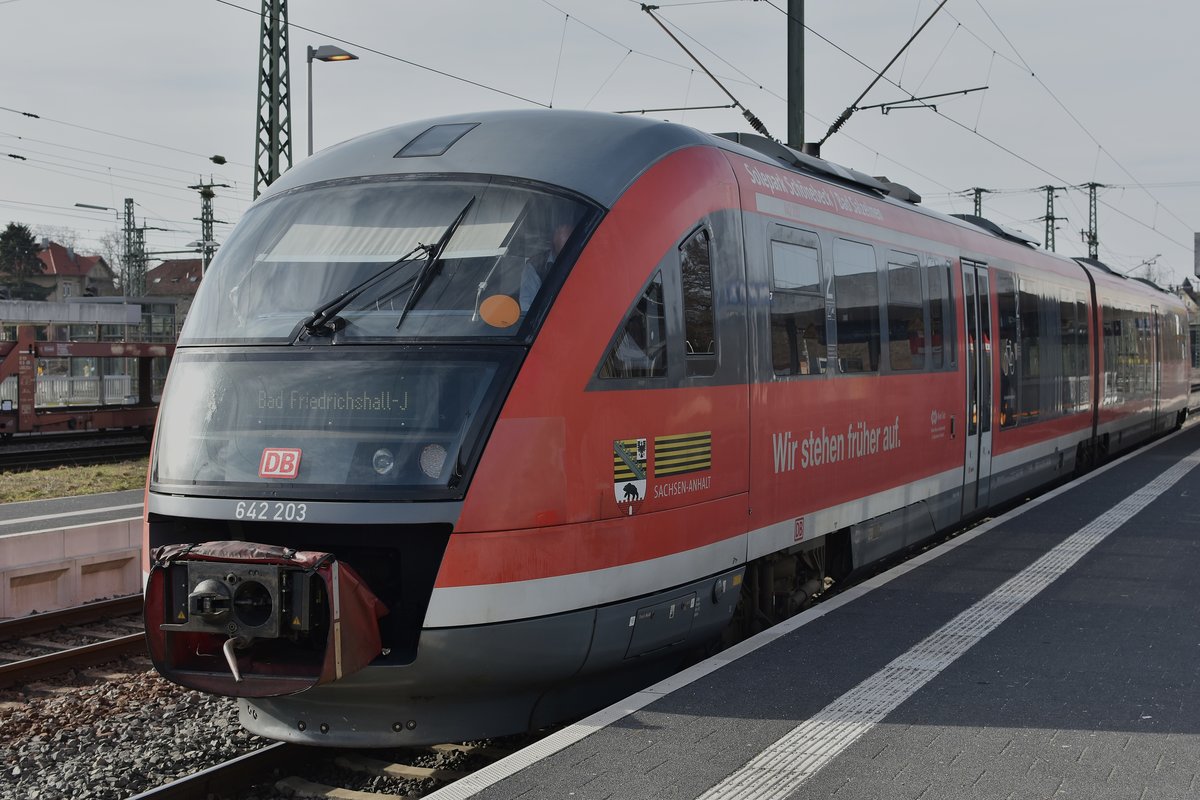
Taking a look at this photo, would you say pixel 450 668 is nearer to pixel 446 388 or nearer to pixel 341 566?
pixel 341 566

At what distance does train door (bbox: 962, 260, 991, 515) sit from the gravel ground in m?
7.61

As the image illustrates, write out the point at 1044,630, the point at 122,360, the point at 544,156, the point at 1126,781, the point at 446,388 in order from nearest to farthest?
the point at 1126,781 < the point at 446,388 < the point at 544,156 < the point at 1044,630 < the point at 122,360

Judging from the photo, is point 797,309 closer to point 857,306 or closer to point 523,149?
point 857,306

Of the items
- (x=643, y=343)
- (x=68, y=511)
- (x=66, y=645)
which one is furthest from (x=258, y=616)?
(x=68, y=511)

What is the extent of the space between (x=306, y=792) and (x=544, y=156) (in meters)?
3.48

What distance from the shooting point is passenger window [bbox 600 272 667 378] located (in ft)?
20.2

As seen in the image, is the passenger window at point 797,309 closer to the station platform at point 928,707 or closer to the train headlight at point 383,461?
the station platform at point 928,707

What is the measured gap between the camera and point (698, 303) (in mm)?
6805

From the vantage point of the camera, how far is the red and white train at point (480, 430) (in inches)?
219

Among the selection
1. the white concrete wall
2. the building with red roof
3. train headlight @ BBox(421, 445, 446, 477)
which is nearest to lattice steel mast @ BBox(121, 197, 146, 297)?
the building with red roof

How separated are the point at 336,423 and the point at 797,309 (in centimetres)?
353

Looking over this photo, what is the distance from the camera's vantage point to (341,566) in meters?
5.50

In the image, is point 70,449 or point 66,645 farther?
point 70,449

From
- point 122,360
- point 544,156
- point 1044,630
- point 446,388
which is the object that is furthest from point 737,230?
point 122,360
